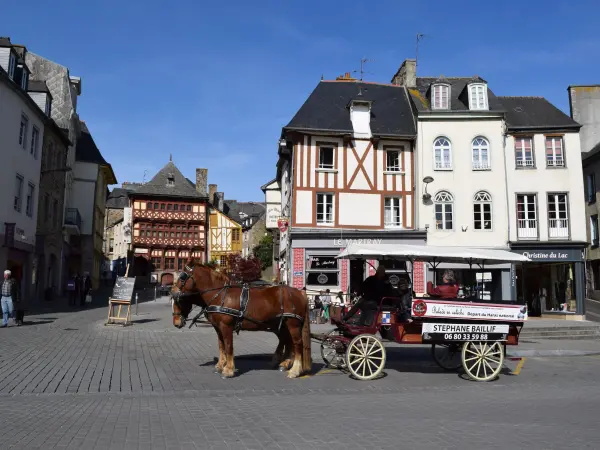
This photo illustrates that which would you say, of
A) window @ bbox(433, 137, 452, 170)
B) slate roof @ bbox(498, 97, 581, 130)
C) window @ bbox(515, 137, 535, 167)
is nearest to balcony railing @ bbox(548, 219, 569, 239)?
window @ bbox(515, 137, 535, 167)

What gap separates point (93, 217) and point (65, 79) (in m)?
10.1

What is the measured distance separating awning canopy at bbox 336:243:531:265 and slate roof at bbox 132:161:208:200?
178 ft

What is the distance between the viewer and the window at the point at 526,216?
26.3 metres

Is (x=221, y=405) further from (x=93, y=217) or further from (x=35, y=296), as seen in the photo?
(x=93, y=217)

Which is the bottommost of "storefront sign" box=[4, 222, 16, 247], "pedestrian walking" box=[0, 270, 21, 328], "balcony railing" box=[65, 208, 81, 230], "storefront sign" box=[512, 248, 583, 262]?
"pedestrian walking" box=[0, 270, 21, 328]

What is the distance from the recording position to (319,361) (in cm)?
1183

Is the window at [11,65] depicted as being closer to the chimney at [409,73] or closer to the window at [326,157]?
the window at [326,157]

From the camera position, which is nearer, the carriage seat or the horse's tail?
the horse's tail

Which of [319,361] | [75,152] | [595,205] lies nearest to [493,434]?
[319,361]

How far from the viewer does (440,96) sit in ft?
90.2

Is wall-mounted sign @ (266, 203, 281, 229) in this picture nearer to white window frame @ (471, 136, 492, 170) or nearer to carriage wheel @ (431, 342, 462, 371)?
white window frame @ (471, 136, 492, 170)

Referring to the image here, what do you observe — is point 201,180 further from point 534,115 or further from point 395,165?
point 534,115

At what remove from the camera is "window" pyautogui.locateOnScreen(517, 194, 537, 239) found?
86.4ft

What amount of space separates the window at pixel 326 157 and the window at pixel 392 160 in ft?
9.27
